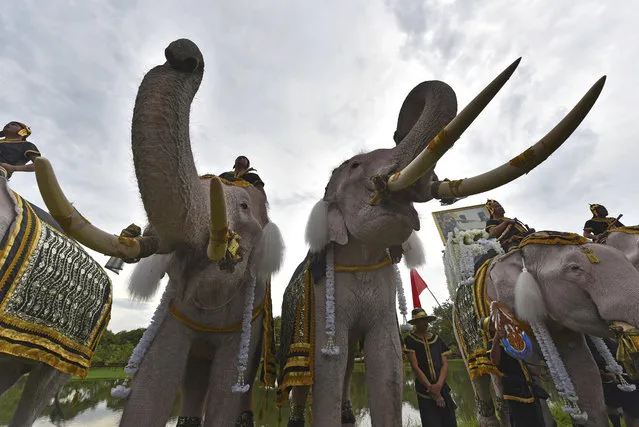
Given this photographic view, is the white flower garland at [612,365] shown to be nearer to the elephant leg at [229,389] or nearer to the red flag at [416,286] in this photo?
the red flag at [416,286]

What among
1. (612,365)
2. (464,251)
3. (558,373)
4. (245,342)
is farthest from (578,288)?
(464,251)

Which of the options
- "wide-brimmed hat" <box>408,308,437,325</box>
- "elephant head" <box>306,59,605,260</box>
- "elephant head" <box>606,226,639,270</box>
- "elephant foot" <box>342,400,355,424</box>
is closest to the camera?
"elephant head" <box>306,59,605,260</box>

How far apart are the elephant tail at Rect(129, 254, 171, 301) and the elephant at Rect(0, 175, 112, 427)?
2.02 feet

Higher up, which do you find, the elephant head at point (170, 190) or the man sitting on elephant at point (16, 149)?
the man sitting on elephant at point (16, 149)

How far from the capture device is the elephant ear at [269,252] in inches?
89.0

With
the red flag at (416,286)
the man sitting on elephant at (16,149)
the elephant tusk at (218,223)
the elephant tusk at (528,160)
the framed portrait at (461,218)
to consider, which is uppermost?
the framed portrait at (461,218)

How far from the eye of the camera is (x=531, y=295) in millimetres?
2893

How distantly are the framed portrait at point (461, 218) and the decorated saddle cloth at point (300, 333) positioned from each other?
8979 millimetres

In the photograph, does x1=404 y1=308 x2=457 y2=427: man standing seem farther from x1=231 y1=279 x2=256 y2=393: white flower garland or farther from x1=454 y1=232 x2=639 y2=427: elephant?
x1=231 y1=279 x2=256 y2=393: white flower garland

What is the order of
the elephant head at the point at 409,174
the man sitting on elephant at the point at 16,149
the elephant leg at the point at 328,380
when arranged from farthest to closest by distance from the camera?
the man sitting on elephant at the point at 16,149
the elephant leg at the point at 328,380
the elephant head at the point at 409,174

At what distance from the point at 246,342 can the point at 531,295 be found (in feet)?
7.85

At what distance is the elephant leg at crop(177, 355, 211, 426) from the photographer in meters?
2.33

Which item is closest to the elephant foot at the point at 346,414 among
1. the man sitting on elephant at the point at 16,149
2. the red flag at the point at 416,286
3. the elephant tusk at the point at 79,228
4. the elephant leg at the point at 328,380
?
the elephant leg at the point at 328,380

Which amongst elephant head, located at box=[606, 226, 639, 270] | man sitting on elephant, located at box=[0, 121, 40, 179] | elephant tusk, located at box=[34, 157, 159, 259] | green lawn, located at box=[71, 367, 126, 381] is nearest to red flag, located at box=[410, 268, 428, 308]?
elephant head, located at box=[606, 226, 639, 270]
